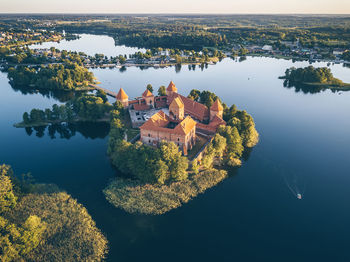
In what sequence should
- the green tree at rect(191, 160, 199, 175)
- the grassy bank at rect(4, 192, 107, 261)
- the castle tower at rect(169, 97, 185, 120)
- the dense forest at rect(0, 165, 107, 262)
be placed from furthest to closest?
the castle tower at rect(169, 97, 185, 120) < the green tree at rect(191, 160, 199, 175) < the grassy bank at rect(4, 192, 107, 261) < the dense forest at rect(0, 165, 107, 262)

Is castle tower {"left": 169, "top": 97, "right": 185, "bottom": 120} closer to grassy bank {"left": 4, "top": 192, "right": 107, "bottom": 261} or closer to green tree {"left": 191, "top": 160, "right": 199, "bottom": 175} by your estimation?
green tree {"left": 191, "top": 160, "right": 199, "bottom": 175}

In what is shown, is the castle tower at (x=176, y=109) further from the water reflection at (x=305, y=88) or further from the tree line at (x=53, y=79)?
the water reflection at (x=305, y=88)

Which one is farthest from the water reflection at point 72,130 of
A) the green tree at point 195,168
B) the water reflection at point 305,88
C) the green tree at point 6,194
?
the water reflection at point 305,88

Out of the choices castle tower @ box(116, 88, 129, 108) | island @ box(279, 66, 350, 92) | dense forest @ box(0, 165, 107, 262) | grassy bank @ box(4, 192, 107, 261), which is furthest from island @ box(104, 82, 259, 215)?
island @ box(279, 66, 350, 92)

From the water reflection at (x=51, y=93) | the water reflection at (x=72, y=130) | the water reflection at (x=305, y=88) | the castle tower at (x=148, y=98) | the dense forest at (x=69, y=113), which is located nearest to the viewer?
the water reflection at (x=72, y=130)

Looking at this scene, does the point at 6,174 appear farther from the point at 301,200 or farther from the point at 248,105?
the point at 248,105

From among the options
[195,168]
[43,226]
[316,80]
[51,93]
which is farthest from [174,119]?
[316,80]

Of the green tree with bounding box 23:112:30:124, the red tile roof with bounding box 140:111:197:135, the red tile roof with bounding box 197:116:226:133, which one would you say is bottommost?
the green tree with bounding box 23:112:30:124

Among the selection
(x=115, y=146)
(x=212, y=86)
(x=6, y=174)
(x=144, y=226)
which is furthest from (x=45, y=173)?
(x=212, y=86)
